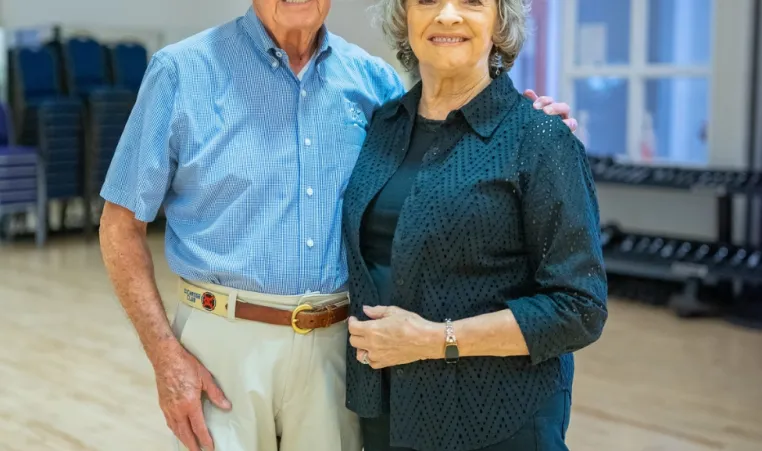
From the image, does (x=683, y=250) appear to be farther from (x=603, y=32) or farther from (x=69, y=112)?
(x=69, y=112)

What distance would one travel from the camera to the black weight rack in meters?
5.85

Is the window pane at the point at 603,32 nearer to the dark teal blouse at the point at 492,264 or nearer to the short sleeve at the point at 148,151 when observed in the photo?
the dark teal blouse at the point at 492,264

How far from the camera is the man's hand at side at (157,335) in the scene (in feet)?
6.15

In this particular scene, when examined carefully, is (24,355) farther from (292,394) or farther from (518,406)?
(518,406)

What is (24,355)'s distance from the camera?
207 inches

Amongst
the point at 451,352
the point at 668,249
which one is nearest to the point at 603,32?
the point at 668,249

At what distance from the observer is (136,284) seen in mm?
1908

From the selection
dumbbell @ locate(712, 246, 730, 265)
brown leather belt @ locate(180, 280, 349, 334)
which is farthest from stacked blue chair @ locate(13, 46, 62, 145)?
brown leather belt @ locate(180, 280, 349, 334)

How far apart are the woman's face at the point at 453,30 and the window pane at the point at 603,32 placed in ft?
19.3

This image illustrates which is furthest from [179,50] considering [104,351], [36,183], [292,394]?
[36,183]

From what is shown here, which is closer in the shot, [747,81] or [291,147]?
[291,147]

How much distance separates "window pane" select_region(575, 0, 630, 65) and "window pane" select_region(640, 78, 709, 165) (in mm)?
385

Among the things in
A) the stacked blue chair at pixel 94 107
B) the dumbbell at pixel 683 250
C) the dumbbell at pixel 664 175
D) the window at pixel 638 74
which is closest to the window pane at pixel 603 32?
the window at pixel 638 74

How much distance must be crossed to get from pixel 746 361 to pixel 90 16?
7.54 metres
